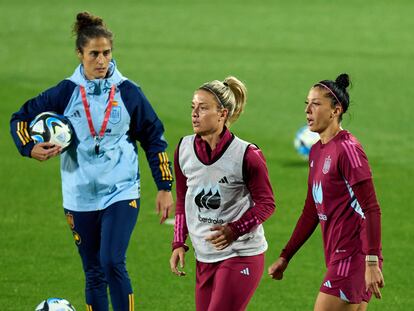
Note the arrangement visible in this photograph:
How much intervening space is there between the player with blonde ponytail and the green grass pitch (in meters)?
2.98

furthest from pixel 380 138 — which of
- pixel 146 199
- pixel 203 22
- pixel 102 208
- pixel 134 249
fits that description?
pixel 203 22

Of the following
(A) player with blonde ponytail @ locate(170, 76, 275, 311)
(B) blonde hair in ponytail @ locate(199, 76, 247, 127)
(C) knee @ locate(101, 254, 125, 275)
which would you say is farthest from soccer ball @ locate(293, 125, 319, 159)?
(A) player with blonde ponytail @ locate(170, 76, 275, 311)

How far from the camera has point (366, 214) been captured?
301 inches

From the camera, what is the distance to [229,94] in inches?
331

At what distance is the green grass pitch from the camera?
40.2 feet

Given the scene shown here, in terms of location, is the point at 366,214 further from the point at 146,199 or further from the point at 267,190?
the point at 146,199

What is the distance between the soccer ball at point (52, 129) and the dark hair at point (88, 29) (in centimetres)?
58

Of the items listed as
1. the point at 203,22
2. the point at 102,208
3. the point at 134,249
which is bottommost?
the point at 134,249

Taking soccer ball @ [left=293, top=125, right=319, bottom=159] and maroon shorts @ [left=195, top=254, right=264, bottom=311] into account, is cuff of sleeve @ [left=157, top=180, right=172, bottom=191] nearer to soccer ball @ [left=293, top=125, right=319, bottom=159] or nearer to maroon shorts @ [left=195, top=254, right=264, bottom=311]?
maroon shorts @ [left=195, top=254, right=264, bottom=311]

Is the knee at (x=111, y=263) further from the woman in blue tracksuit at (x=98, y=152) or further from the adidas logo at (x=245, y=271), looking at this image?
the adidas logo at (x=245, y=271)

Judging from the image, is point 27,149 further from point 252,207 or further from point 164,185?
point 252,207

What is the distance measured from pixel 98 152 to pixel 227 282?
72.4 inches

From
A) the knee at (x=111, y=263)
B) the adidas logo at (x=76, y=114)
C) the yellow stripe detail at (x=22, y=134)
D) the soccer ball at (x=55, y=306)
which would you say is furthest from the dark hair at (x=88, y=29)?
the soccer ball at (x=55, y=306)

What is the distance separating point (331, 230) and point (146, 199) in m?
8.10
